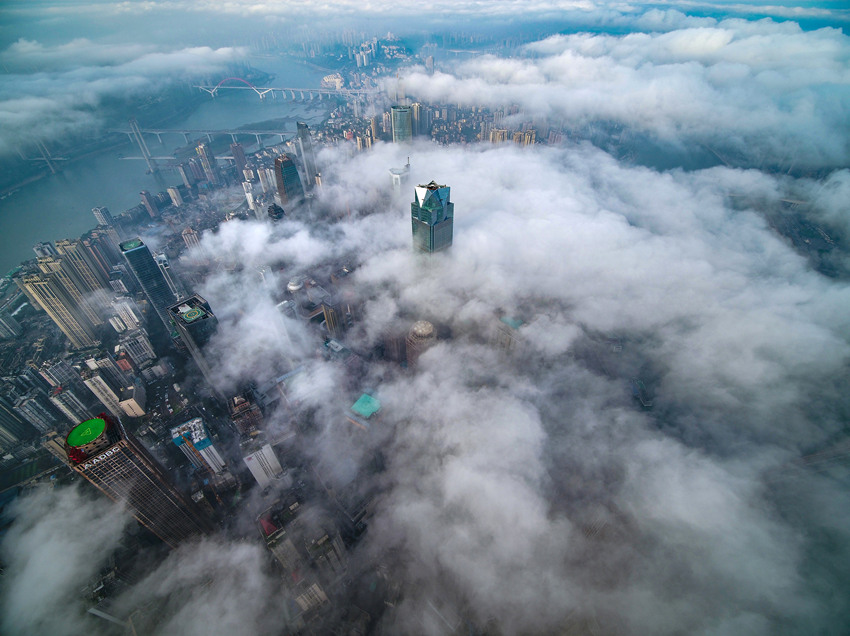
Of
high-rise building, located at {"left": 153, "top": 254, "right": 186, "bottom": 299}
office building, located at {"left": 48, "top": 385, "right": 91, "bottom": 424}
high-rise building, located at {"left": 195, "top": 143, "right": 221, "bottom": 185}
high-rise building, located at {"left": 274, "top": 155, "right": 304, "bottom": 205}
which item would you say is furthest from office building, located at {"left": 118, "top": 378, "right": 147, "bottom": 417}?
high-rise building, located at {"left": 195, "top": 143, "right": 221, "bottom": 185}

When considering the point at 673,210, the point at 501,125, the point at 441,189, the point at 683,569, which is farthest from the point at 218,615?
the point at 501,125

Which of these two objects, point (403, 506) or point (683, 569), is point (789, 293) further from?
point (403, 506)

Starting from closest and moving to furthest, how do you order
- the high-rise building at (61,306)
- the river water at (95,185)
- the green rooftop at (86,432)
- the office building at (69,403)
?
the green rooftop at (86,432) → the office building at (69,403) → the high-rise building at (61,306) → the river water at (95,185)

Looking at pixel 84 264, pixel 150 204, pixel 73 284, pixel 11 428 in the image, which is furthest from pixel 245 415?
pixel 150 204

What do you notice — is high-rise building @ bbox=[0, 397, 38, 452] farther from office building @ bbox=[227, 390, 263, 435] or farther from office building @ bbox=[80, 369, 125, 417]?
office building @ bbox=[227, 390, 263, 435]

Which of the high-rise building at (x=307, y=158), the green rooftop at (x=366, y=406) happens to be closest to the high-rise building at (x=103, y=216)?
the high-rise building at (x=307, y=158)

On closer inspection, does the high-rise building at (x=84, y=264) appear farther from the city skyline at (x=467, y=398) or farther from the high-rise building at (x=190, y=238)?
the high-rise building at (x=190, y=238)

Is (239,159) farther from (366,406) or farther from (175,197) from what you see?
(366,406)

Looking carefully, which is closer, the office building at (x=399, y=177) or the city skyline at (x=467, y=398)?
the city skyline at (x=467, y=398)
